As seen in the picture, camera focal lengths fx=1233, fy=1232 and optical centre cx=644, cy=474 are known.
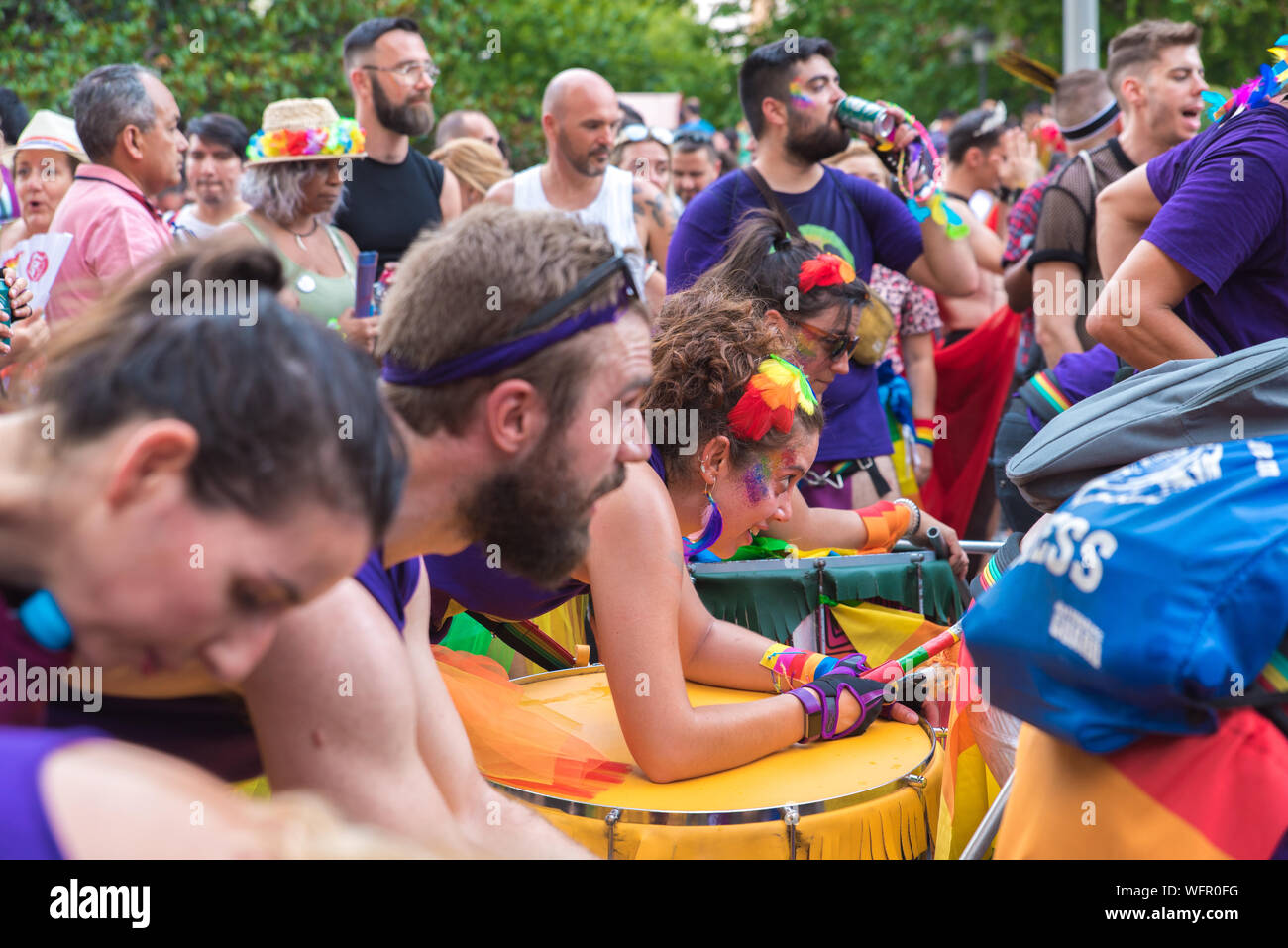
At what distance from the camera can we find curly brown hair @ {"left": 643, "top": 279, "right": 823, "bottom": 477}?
2.57 meters

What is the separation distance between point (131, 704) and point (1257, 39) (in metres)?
17.8

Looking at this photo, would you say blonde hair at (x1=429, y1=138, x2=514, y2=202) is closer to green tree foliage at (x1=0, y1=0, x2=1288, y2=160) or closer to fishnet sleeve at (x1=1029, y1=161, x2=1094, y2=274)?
fishnet sleeve at (x1=1029, y1=161, x2=1094, y2=274)

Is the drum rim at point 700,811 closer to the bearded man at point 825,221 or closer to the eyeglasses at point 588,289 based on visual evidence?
the eyeglasses at point 588,289

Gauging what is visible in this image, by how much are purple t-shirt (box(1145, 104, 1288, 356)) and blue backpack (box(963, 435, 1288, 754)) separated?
1.53 m

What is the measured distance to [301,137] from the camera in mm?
4145

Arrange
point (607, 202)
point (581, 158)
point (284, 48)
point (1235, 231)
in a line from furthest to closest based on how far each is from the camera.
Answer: point (284, 48) < point (607, 202) < point (581, 158) < point (1235, 231)

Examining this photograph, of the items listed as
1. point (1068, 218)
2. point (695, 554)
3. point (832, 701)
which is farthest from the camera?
point (1068, 218)

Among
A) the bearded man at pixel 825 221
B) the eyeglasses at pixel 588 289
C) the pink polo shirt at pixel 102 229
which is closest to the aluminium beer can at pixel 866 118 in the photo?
the bearded man at pixel 825 221

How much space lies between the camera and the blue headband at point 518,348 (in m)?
1.60

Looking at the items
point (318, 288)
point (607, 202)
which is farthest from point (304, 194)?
point (607, 202)

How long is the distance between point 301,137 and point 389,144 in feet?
2.65

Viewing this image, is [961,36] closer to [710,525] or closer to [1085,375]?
[1085,375]

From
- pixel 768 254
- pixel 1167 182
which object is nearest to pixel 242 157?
pixel 768 254

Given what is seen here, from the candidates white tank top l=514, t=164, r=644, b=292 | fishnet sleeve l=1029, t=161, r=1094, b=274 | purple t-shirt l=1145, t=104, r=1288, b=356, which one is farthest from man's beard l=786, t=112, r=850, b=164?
purple t-shirt l=1145, t=104, r=1288, b=356
